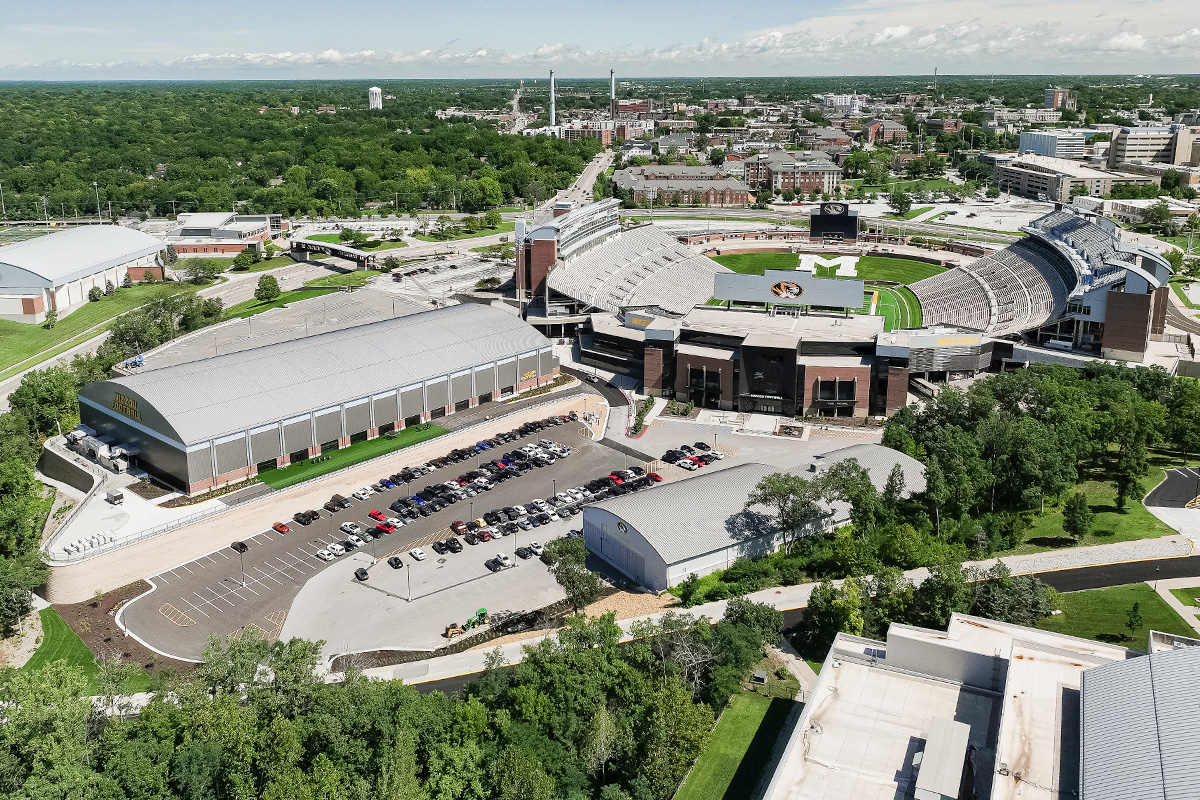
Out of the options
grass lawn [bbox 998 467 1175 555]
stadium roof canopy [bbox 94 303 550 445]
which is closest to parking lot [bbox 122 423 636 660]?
stadium roof canopy [bbox 94 303 550 445]

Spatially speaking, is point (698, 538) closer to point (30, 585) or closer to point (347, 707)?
point (347, 707)

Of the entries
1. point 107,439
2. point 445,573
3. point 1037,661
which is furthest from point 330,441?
point 1037,661

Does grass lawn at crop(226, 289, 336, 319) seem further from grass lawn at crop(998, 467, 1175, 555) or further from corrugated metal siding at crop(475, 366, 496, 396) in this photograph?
grass lawn at crop(998, 467, 1175, 555)

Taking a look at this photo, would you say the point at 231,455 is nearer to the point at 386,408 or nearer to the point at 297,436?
the point at 297,436

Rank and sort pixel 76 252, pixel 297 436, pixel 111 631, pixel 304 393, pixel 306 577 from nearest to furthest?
pixel 111 631
pixel 306 577
pixel 297 436
pixel 304 393
pixel 76 252

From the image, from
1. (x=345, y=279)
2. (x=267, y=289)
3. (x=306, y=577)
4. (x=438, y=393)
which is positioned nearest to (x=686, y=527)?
(x=306, y=577)
